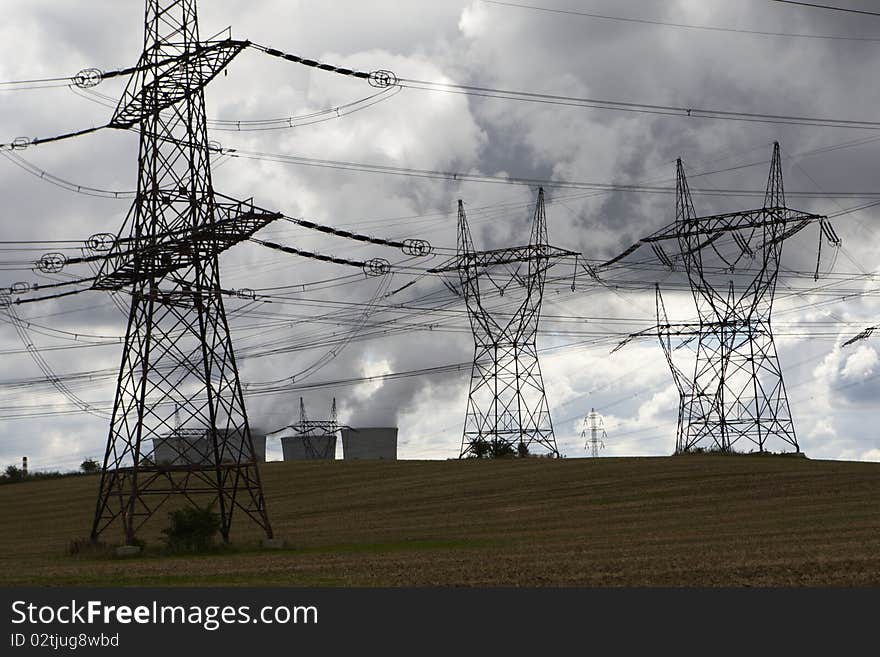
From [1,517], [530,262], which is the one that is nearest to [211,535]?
[1,517]

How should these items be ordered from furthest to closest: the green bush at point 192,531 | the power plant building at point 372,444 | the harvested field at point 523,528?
1. the power plant building at point 372,444
2. the green bush at point 192,531
3. the harvested field at point 523,528

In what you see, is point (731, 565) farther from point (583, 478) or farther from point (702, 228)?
point (702, 228)

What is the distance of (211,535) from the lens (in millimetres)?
42125

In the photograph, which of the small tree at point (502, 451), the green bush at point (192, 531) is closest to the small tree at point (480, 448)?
the small tree at point (502, 451)

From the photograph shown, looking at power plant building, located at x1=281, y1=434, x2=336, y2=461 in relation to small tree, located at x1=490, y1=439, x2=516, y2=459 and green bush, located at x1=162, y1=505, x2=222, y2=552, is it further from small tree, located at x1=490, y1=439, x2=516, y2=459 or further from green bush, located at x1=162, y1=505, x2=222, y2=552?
green bush, located at x1=162, y1=505, x2=222, y2=552

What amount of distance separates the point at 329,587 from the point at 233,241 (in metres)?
20.3

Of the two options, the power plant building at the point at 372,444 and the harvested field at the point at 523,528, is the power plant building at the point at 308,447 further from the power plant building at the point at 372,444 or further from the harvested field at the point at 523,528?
the harvested field at the point at 523,528

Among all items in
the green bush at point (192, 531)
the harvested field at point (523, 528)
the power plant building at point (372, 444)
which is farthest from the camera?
the power plant building at point (372, 444)

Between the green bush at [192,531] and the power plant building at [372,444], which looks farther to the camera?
the power plant building at [372,444]

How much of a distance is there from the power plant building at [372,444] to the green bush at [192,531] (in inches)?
2456

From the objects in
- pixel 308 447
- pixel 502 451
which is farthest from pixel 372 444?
pixel 502 451

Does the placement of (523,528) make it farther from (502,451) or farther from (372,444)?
(372,444)

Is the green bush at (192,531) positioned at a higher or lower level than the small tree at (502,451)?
lower

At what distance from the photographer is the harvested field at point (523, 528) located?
87.8 feet
